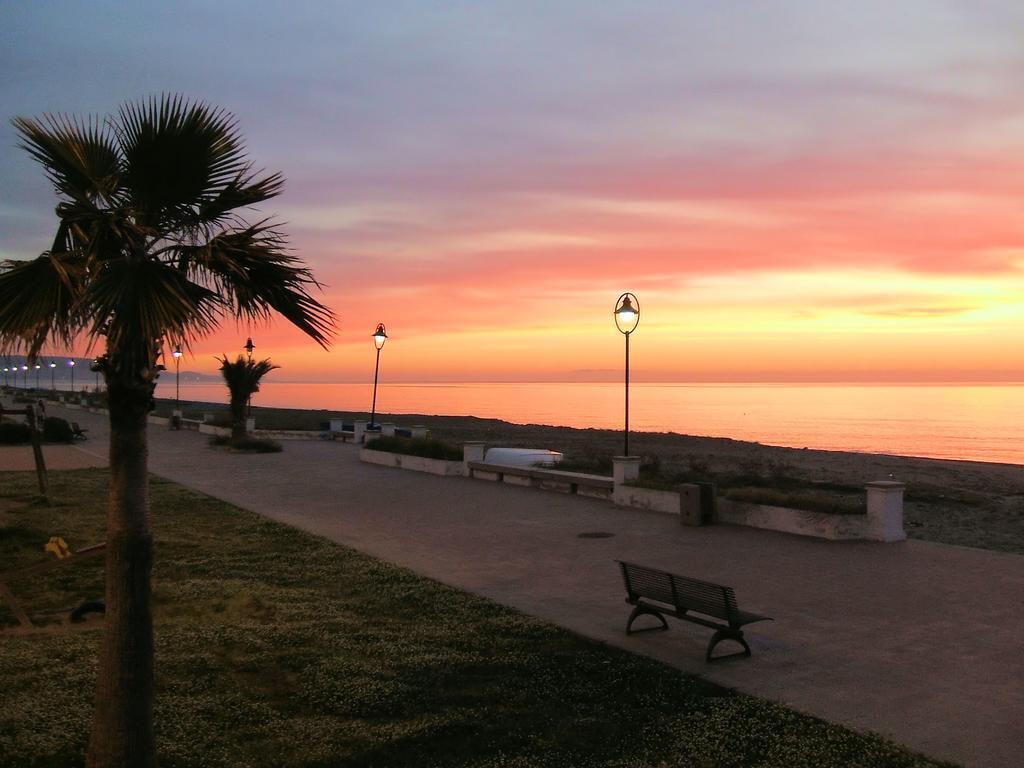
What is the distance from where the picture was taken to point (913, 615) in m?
8.64

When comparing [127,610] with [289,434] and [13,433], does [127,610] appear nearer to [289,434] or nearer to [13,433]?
[13,433]

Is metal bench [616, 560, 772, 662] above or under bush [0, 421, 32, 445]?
under

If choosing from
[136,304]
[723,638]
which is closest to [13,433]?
[723,638]

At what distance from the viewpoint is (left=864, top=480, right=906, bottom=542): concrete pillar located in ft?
41.2

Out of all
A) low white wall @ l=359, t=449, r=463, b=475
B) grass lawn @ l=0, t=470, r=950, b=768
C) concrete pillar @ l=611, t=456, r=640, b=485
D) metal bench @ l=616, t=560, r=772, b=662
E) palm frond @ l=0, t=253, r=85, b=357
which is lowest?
grass lawn @ l=0, t=470, r=950, b=768

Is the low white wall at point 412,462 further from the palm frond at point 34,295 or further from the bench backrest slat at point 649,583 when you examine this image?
the palm frond at point 34,295

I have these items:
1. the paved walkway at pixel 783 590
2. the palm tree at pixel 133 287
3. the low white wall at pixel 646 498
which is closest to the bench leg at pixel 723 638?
the paved walkway at pixel 783 590

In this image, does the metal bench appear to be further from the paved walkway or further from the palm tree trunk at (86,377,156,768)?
the palm tree trunk at (86,377,156,768)

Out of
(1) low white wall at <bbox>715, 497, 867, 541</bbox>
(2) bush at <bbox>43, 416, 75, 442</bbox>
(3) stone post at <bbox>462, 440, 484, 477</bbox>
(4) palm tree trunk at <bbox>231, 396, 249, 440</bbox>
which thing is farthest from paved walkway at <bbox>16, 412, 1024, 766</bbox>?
(2) bush at <bbox>43, 416, 75, 442</bbox>

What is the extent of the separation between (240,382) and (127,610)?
28.8 metres

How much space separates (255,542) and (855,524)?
8.80 meters

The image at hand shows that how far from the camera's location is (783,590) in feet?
32.3

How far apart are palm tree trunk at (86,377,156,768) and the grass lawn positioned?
0.89m

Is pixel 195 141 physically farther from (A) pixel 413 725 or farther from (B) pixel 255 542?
(B) pixel 255 542
